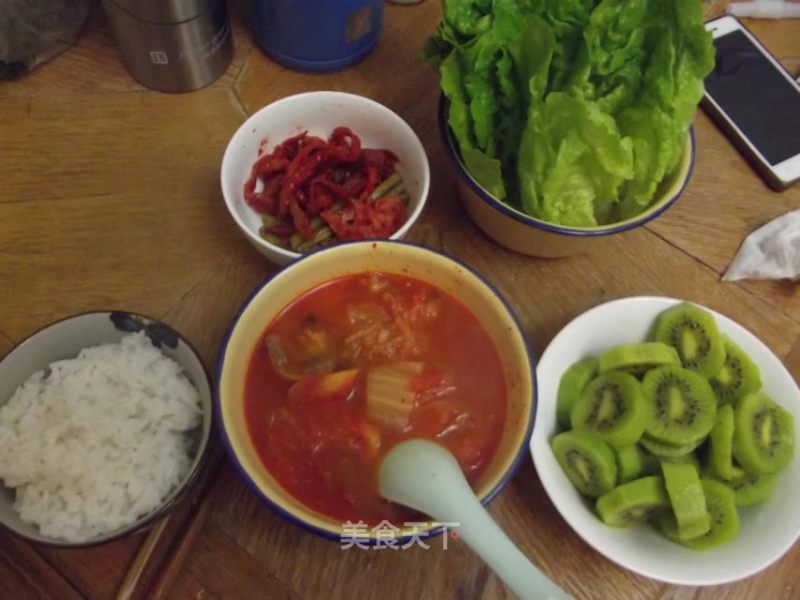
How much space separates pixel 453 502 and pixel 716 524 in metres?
0.36

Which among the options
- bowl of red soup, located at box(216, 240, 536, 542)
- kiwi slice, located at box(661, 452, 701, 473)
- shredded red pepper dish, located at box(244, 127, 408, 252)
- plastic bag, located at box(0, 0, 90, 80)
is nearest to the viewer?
bowl of red soup, located at box(216, 240, 536, 542)

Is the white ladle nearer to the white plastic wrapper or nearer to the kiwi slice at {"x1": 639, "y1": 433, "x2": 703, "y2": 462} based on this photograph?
the kiwi slice at {"x1": 639, "y1": 433, "x2": 703, "y2": 462}

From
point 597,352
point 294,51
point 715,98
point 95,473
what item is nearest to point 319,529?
point 95,473

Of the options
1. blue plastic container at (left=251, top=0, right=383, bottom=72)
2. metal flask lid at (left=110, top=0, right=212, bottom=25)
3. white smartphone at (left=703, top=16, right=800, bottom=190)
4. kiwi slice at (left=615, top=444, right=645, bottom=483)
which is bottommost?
kiwi slice at (left=615, top=444, right=645, bottom=483)

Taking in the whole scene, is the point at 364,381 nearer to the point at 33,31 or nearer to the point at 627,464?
the point at 627,464

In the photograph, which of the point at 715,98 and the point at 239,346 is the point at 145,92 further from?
the point at 715,98

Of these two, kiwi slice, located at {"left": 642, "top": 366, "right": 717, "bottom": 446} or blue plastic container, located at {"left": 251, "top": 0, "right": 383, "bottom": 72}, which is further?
blue plastic container, located at {"left": 251, "top": 0, "right": 383, "bottom": 72}

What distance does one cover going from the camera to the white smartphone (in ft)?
3.91

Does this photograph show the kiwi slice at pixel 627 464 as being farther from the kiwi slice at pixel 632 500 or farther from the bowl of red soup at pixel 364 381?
the bowl of red soup at pixel 364 381

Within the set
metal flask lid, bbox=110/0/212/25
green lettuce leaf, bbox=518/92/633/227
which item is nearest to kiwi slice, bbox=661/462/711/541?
green lettuce leaf, bbox=518/92/633/227

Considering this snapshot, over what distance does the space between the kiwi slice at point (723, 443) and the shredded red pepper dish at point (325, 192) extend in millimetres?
479

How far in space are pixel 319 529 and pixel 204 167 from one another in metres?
0.65

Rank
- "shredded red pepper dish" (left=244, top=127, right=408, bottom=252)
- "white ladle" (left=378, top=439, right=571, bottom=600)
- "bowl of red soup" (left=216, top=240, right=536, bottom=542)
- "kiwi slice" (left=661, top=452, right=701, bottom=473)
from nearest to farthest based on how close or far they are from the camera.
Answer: "white ladle" (left=378, top=439, right=571, bottom=600) → "bowl of red soup" (left=216, top=240, right=536, bottom=542) → "kiwi slice" (left=661, top=452, right=701, bottom=473) → "shredded red pepper dish" (left=244, top=127, right=408, bottom=252)

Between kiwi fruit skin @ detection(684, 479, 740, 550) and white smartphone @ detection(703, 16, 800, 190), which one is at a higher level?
white smartphone @ detection(703, 16, 800, 190)
